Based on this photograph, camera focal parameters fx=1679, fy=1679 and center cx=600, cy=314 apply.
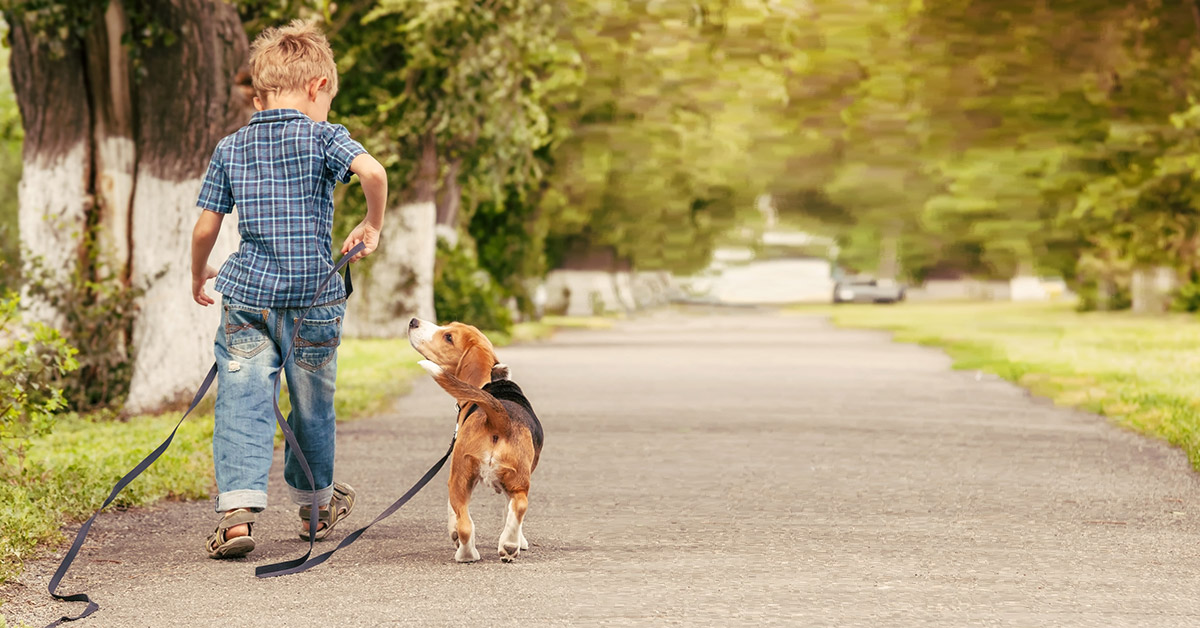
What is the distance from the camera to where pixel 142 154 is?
44.2 ft

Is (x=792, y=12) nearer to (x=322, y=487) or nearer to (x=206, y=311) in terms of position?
(x=206, y=311)

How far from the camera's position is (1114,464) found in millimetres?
10492

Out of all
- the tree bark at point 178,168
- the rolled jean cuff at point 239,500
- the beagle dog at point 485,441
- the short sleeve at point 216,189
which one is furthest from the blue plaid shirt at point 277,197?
the tree bark at point 178,168

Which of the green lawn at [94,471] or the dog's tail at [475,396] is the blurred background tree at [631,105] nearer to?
the green lawn at [94,471]

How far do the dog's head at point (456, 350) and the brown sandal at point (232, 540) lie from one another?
3.19 ft

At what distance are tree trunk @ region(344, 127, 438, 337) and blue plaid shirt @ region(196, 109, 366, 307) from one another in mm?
20449

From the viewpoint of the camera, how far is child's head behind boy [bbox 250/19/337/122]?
6867 mm

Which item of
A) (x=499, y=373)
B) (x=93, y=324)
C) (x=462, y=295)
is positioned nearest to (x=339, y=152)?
(x=499, y=373)

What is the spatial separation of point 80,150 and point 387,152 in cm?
1066

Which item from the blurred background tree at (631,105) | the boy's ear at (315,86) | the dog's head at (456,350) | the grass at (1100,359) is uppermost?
the blurred background tree at (631,105)

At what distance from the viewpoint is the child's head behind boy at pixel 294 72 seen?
6.87 metres

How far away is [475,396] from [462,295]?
23909mm

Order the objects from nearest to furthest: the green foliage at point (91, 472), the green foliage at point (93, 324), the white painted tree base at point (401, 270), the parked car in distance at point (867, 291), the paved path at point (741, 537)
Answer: the paved path at point (741, 537), the green foliage at point (91, 472), the green foliage at point (93, 324), the white painted tree base at point (401, 270), the parked car in distance at point (867, 291)

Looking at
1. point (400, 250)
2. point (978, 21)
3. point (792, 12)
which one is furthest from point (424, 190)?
point (978, 21)
